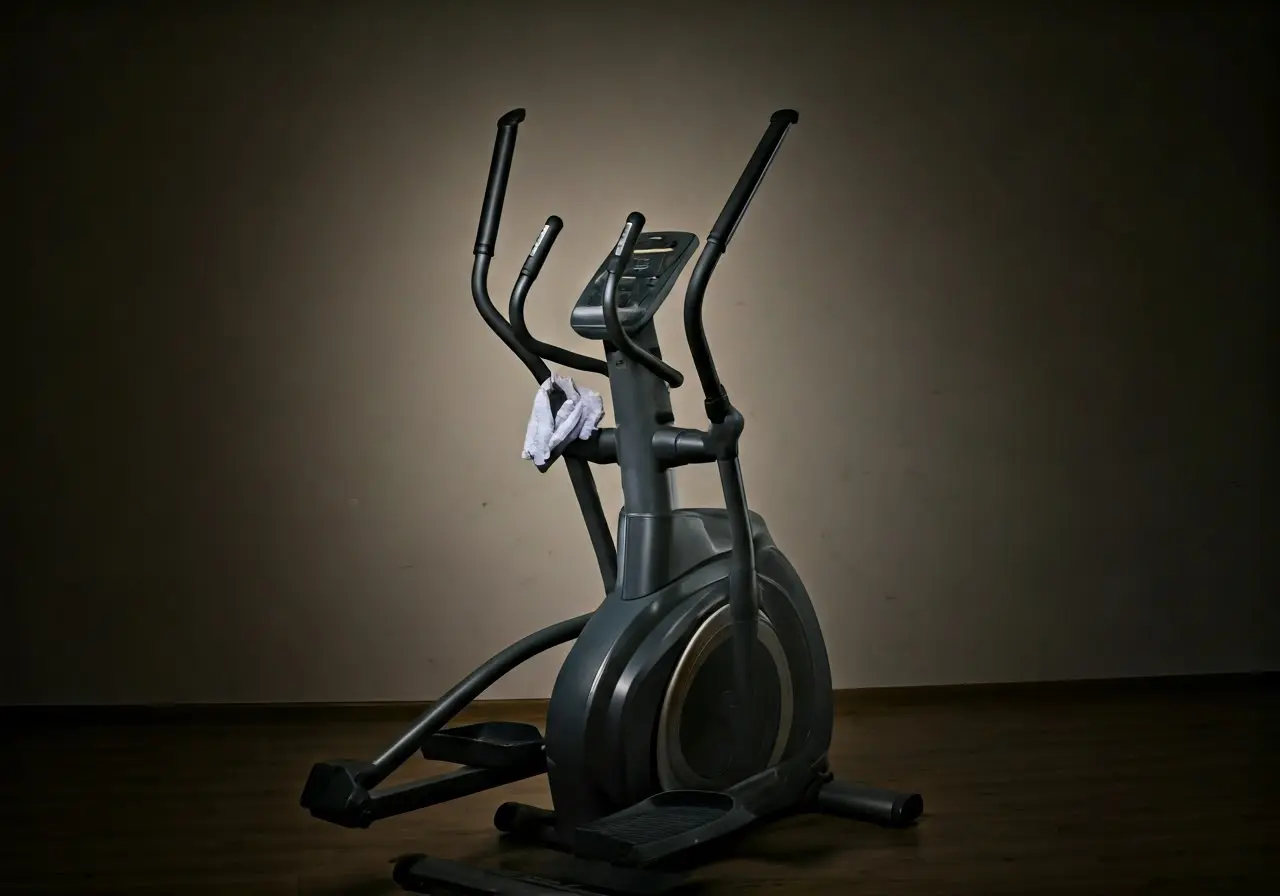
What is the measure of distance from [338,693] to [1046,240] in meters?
2.58

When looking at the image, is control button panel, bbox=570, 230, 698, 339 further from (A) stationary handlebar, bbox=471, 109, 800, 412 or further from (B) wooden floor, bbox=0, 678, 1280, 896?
(B) wooden floor, bbox=0, 678, 1280, 896

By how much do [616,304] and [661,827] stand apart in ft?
3.31

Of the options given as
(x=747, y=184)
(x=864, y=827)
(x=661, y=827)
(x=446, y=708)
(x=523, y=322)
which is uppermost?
(x=747, y=184)

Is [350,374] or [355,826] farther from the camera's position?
[350,374]

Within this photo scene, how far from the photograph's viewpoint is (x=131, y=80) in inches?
162

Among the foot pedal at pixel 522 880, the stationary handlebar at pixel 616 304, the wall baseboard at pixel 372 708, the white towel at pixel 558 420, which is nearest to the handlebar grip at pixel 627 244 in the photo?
the stationary handlebar at pixel 616 304

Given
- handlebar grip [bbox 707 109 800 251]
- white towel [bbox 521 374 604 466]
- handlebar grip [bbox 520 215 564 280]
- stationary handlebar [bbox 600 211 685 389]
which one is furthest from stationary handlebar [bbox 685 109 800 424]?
handlebar grip [bbox 520 215 564 280]

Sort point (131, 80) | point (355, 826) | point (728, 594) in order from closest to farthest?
point (355, 826), point (728, 594), point (131, 80)

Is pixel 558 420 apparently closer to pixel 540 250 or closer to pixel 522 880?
pixel 540 250

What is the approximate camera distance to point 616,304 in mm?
2748

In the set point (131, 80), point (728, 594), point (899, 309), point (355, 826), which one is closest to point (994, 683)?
point (899, 309)

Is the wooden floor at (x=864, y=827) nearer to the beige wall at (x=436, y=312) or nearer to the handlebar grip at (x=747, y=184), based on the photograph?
the beige wall at (x=436, y=312)

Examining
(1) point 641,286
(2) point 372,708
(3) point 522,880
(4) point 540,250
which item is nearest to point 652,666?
(3) point 522,880

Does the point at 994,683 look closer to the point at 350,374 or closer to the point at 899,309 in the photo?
the point at 899,309
